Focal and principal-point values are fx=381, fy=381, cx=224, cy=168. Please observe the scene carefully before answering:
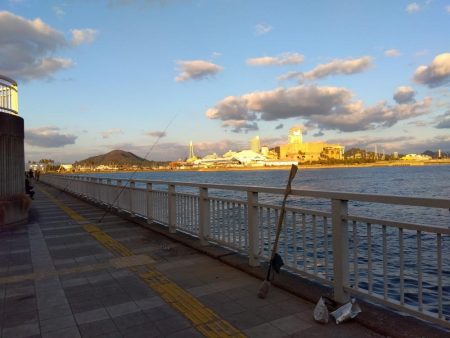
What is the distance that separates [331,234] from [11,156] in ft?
28.9

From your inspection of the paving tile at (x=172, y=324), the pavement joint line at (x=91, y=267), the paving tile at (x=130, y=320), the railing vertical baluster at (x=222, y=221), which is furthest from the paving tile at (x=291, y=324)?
the pavement joint line at (x=91, y=267)

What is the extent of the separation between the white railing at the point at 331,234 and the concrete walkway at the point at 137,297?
0.47 m

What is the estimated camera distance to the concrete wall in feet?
33.6

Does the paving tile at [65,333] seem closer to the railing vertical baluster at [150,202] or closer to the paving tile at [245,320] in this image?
the paving tile at [245,320]

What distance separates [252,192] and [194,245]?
7.05 feet

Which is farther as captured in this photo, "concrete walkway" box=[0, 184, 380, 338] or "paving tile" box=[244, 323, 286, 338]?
"concrete walkway" box=[0, 184, 380, 338]

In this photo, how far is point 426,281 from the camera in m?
8.65

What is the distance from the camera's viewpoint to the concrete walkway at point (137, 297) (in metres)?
3.76

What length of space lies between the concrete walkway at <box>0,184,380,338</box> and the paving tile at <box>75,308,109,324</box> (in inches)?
0.4

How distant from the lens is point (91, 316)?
4125 mm

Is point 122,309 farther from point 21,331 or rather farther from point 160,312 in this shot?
point 21,331

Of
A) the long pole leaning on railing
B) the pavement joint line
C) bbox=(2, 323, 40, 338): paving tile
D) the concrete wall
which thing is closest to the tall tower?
the concrete wall

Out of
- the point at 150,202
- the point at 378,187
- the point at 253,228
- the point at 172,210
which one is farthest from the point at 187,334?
the point at 378,187

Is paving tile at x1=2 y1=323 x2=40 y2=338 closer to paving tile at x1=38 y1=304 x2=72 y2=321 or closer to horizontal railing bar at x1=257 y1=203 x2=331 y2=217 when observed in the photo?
paving tile at x1=38 y1=304 x2=72 y2=321
